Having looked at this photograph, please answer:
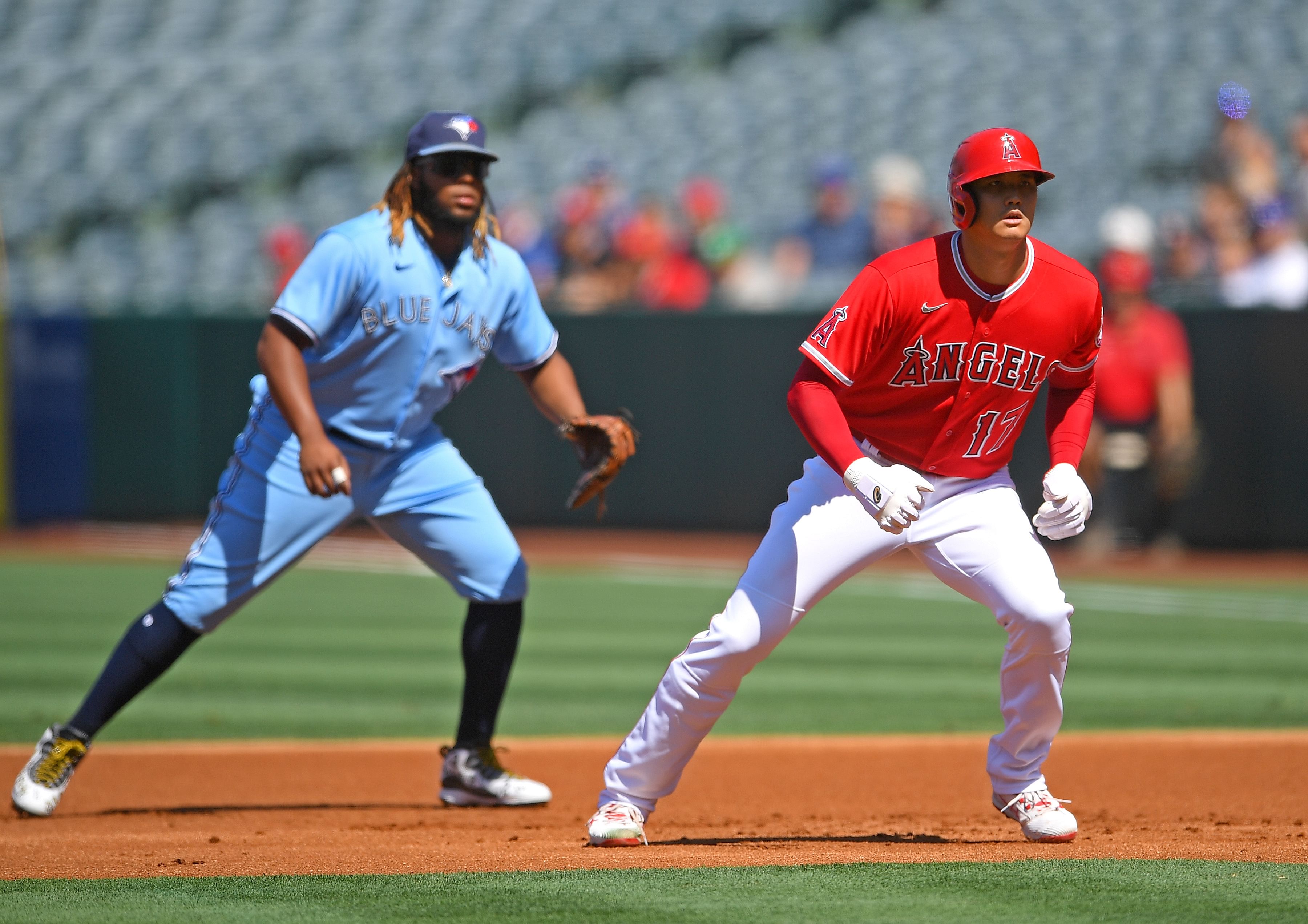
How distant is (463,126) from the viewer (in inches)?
190

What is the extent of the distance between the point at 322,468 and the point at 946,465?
5.54ft

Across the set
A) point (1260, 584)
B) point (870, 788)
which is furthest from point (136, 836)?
point (1260, 584)

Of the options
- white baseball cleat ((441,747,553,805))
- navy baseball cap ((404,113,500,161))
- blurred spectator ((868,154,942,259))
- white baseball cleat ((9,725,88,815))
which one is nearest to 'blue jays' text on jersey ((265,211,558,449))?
navy baseball cap ((404,113,500,161))

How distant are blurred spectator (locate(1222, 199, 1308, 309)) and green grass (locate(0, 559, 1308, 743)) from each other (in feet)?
7.82

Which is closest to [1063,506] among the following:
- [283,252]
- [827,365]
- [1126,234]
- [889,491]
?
[889,491]

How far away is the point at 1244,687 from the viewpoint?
7527mm

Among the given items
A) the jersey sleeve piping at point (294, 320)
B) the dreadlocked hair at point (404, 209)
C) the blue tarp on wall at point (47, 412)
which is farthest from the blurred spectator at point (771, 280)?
the jersey sleeve piping at point (294, 320)

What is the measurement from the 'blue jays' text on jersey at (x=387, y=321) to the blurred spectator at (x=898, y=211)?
26.8ft

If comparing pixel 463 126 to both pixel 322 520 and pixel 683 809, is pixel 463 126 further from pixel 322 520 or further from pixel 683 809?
pixel 683 809

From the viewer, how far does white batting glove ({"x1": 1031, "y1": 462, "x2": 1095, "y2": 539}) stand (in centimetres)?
411

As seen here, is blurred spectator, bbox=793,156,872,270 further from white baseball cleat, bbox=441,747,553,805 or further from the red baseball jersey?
the red baseball jersey

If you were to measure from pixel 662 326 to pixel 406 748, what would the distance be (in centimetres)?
815

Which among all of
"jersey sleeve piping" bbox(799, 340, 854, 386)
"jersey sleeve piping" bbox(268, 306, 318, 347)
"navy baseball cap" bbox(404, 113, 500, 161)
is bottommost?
"jersey sleeve piping" bbox(268, 306, 318, 347)

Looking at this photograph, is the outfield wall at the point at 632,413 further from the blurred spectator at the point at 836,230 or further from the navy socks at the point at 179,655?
the navy socks at the point at 179,655
